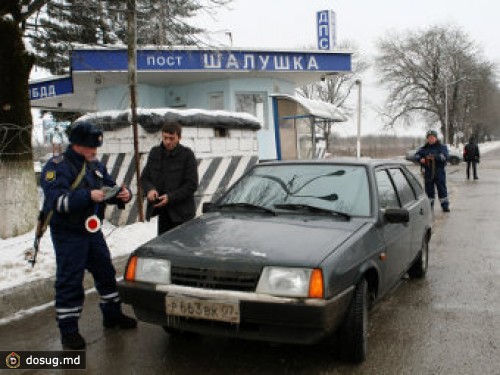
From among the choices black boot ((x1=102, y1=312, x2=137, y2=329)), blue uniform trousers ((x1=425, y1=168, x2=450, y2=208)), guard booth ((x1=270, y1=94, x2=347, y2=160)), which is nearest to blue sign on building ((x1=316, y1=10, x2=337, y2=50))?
guard booth ((x1=270, y1=94, x2=347, y2=160))

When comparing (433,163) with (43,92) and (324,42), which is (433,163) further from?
(43,92)

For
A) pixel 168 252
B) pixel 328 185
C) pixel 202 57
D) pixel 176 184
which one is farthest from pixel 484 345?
pixel 202 57

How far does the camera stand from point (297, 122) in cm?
1830

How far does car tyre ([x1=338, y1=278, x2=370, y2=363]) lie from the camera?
11.3 feet

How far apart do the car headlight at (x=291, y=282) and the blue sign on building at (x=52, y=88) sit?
48.3 ft

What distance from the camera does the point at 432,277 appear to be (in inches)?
236

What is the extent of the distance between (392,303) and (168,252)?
249cm

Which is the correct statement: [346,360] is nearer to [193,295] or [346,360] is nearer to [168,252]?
[193,295]

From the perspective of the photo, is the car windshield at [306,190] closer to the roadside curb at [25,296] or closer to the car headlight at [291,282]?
the car headlight at [291,282]

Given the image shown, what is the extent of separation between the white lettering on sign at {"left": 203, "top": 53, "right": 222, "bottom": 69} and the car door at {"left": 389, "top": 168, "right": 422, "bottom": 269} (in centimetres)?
1055

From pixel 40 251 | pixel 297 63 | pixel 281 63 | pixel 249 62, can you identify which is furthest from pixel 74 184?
pixel 297 63

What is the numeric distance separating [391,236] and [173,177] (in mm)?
2124

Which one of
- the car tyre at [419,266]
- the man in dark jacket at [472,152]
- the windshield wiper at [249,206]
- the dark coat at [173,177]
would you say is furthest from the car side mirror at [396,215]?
the man in dark jacket at [472,152]

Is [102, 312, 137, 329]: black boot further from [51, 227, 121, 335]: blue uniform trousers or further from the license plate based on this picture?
the license plate
